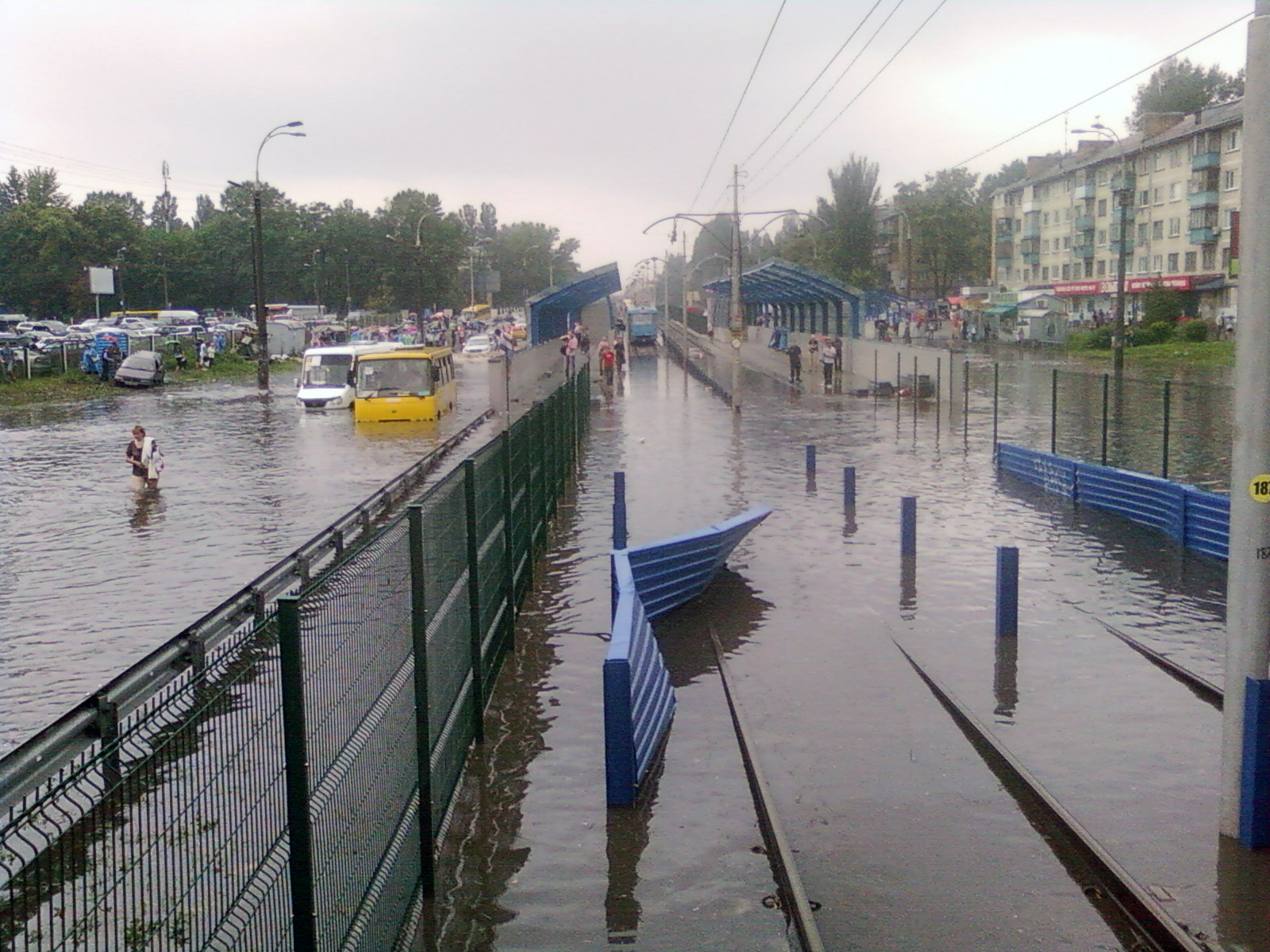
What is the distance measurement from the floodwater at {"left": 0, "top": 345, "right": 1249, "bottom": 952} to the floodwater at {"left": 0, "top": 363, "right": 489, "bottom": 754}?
0.24ft

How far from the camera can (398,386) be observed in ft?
116

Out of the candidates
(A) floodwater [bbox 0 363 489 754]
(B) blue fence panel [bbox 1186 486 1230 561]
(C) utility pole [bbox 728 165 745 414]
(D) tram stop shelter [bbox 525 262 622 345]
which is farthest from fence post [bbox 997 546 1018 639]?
(D) tram stop shelter [bbox 525 262 622 345]

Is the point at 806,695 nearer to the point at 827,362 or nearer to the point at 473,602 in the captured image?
the point at 473,602

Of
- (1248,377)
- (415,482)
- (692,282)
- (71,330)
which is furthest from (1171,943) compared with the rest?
(692,282)

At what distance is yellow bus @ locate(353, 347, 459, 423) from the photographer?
34500mm

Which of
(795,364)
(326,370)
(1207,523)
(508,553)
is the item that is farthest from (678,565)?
(795,364)

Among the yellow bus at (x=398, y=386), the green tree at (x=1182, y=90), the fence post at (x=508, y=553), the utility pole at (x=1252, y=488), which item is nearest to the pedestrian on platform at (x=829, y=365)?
the yellow bus at (x=398, y=386)

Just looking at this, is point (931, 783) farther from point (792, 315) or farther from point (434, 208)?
point (434, 208)

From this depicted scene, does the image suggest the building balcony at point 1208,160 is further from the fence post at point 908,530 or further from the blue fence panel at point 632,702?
the blue fence panel at point 632,702

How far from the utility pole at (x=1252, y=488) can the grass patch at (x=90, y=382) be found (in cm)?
4108

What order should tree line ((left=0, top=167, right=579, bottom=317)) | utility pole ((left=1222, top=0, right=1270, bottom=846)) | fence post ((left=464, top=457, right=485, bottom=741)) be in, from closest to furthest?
1. utility pole ((left=1222, top=0, right=1270, bottom=846))
2. fence post ((left=464, top=457, right=485, bottom=741))
3. tree line ((left=0, top=167, right=579, bottom=317))

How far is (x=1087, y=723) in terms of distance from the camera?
30.3ft

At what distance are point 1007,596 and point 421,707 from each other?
6635mm

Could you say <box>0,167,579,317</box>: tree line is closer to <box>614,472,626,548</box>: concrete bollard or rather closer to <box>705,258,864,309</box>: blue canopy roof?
<box>705,258,864,309</box>: blue canopy roof
